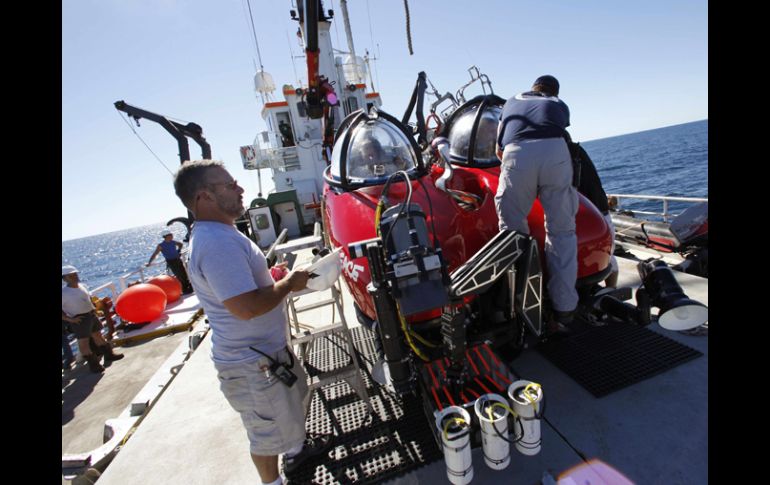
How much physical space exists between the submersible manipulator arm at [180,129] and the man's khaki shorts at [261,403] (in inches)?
345

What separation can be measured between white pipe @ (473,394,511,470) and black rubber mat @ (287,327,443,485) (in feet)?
1.53

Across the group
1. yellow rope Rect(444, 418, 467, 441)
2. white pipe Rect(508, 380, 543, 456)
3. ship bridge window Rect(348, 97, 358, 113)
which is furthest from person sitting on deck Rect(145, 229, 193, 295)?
ship bridge window Rect(348, 97, 358, 113)

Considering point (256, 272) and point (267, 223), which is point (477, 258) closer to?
point (256, 272)

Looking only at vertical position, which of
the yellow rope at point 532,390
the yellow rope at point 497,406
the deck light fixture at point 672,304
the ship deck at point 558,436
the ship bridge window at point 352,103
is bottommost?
the ship deck at point 558,436

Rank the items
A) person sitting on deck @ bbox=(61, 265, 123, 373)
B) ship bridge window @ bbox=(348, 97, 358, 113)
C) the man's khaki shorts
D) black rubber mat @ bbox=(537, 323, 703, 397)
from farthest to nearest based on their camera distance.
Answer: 1. ship bridge window @ bbox=(348, 97, 358, 113)
2. person sitting on deck @ bbox=(61, 265, 123, 373)
3. black rubber mat @ bbox=(537, 323, 703, 397)
4. the man's khaki shorts

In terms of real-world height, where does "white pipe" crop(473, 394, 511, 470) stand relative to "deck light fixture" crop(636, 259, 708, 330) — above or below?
below

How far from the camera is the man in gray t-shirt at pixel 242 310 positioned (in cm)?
167

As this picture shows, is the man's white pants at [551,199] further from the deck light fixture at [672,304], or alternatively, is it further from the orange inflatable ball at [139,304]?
the orange inflatable ball at [139,304]

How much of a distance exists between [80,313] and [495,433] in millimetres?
6375

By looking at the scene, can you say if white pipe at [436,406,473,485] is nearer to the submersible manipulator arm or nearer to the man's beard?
the man's beard

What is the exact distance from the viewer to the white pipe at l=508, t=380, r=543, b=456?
1818 mm

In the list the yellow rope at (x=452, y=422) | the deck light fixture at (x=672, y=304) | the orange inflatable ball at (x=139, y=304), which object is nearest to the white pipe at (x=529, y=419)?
the yellow rope at (x=452, y=422)

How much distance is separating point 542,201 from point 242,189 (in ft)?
7.22

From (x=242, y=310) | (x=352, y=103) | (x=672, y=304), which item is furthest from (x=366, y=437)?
(x=352, y=103)
